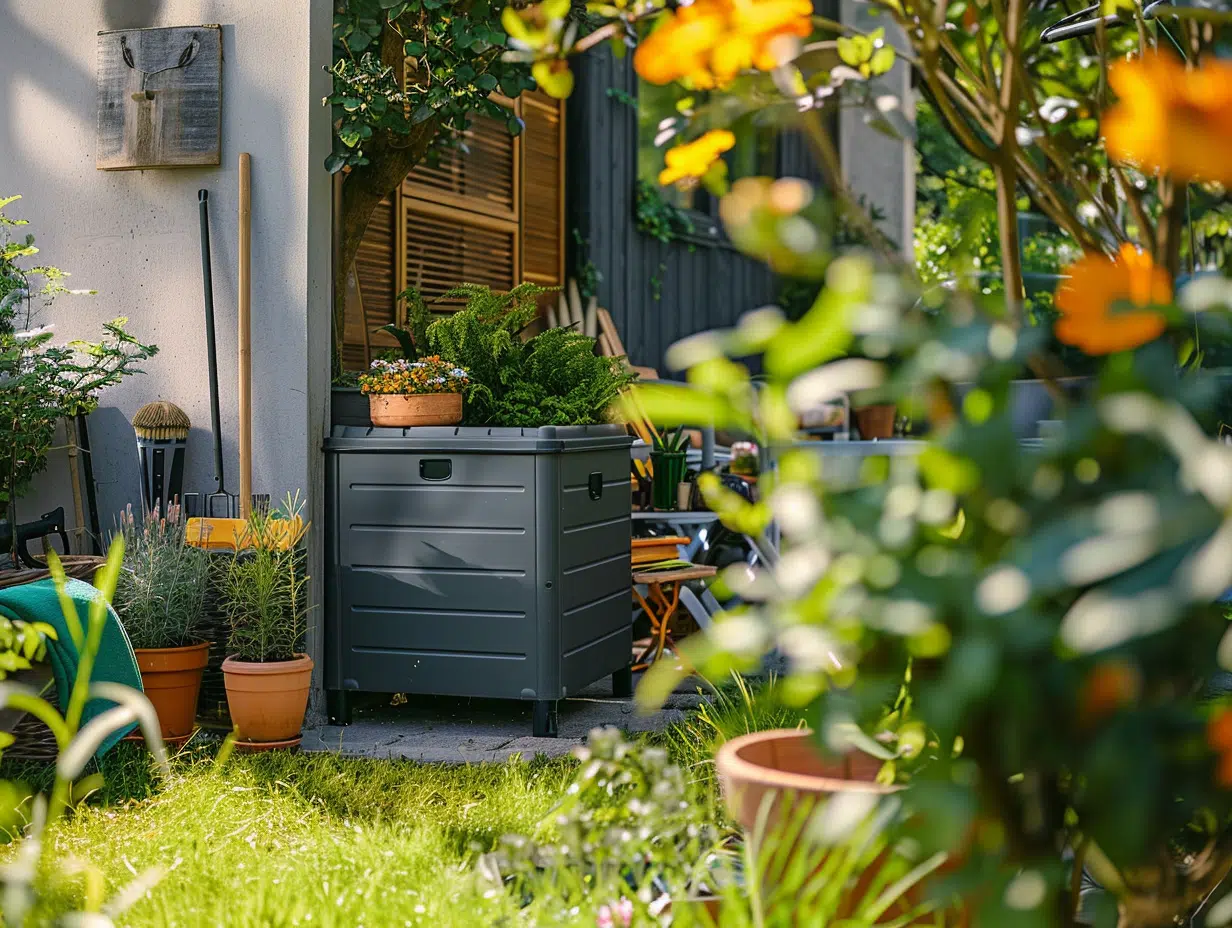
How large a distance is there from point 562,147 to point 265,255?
12.7ft

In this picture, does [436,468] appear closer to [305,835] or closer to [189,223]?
[189,223]

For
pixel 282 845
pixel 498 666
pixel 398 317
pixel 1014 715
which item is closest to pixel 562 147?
pixel 398 317

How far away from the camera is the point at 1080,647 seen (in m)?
0.82

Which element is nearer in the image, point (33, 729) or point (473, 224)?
point (33, 729)

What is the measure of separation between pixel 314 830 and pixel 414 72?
301cm

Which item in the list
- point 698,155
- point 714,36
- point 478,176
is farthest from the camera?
point 478,176

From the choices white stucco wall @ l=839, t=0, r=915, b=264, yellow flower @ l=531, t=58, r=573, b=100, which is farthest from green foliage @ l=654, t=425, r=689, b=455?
white stucco wall @ l=839, t=0, r=915, b=264

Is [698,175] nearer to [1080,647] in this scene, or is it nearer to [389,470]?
[1080,647]

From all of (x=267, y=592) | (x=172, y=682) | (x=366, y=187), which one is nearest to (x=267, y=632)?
(x=267, y=592)

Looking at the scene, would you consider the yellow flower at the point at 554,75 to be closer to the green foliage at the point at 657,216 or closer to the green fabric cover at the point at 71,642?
the green fabric cover at the point at 71,642

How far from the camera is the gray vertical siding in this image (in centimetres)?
816

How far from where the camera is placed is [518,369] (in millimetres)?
4562

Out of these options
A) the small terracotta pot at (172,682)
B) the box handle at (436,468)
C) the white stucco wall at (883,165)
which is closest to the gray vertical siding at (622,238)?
the white stucco wall at (883,165)

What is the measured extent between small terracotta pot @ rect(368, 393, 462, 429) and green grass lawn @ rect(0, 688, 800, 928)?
1074 millimetres
